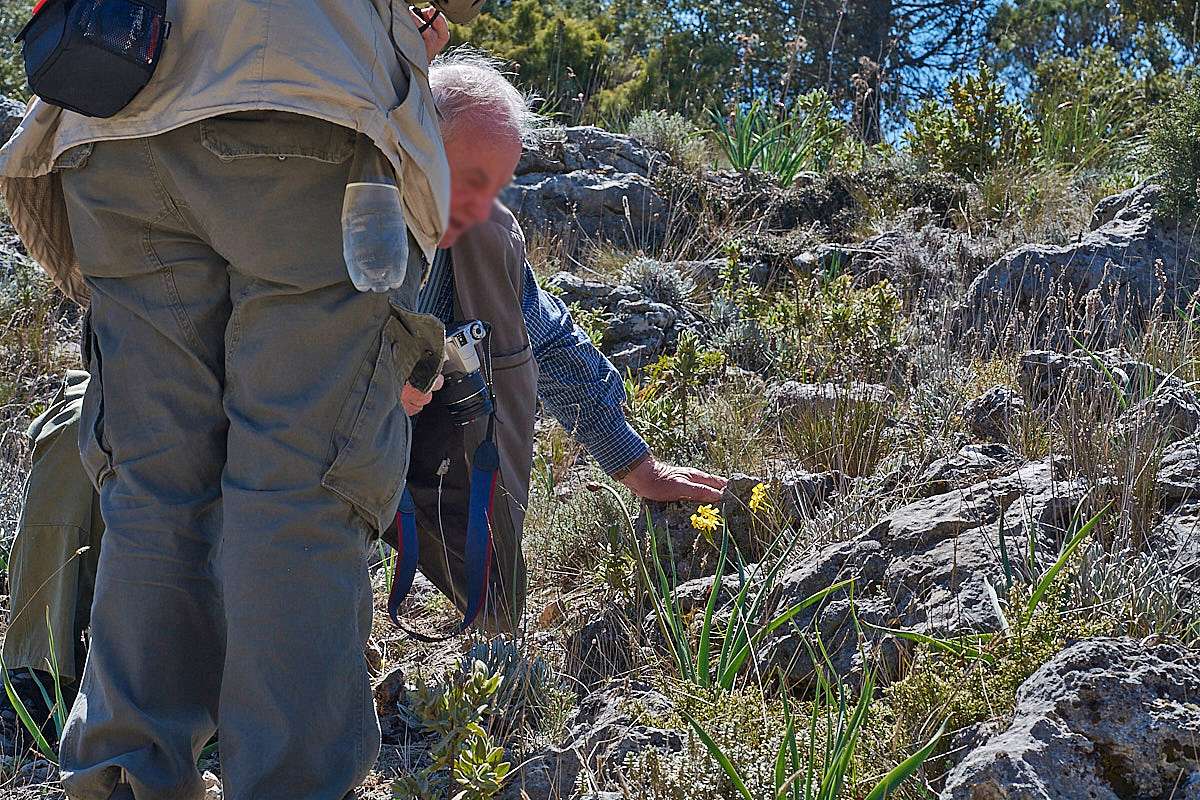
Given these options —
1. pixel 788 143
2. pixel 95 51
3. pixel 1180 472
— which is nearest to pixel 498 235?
pixel 95 51

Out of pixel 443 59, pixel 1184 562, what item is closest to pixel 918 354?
pixel 1184 562

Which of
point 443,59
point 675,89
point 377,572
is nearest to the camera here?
point 443,59

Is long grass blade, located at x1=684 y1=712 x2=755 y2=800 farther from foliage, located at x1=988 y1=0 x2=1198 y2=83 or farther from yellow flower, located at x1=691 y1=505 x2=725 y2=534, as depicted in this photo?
foliage, located at x1=988 y1=0 x2=1198 y2=83

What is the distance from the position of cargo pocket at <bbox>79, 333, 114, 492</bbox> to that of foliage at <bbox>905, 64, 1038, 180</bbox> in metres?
5.73

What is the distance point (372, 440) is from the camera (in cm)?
175

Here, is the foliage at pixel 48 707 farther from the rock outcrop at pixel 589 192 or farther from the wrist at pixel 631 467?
the rock outcrop at pixel 589 192

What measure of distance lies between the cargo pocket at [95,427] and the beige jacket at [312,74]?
0.38 metres

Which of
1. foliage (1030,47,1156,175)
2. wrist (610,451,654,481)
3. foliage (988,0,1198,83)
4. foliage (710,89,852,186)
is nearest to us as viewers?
wrist (610,451,654,481)

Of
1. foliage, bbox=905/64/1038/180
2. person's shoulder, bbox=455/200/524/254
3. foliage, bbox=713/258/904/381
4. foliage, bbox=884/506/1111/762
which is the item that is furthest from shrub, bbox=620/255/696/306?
foliage, bbox=884/506/1111/762

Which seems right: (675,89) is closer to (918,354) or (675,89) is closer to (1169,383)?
(918,354)

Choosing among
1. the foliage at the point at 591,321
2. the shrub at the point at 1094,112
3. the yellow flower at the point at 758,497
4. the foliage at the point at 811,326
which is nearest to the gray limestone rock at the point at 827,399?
the foliage at the point at 811,326

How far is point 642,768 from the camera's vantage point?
6.50 ft

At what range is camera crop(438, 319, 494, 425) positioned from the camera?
5.93ft

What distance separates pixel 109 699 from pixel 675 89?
33.5 ft
